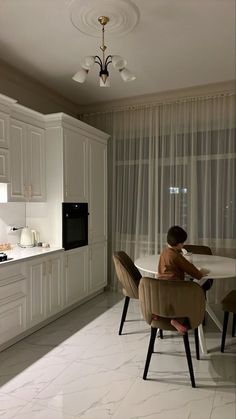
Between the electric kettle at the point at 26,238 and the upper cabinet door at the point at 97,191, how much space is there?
842mm

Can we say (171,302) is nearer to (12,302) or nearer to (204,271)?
(204,271)

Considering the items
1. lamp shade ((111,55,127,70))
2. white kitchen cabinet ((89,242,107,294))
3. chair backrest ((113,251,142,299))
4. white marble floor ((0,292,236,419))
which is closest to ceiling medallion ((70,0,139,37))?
lamp shade ((111,55,127,70))

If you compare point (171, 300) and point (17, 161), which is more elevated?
point (17, 161)

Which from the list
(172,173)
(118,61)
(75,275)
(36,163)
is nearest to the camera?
(118,61)

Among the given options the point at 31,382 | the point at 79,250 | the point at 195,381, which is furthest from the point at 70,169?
the point at 195,381

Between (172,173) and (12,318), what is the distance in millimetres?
2607

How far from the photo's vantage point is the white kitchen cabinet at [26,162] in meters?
2.99

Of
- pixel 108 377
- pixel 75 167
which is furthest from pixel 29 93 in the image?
pixel 108 377

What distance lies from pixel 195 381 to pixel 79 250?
1.95 metres

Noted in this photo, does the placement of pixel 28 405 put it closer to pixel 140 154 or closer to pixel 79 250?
pixel 79 250

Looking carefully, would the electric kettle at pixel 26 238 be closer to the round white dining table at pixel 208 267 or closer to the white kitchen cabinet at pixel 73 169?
the white kitchen cabinet at pixel 73 169

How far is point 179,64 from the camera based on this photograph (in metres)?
3.20

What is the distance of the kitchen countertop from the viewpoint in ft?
8.88

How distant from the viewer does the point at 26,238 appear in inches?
131
